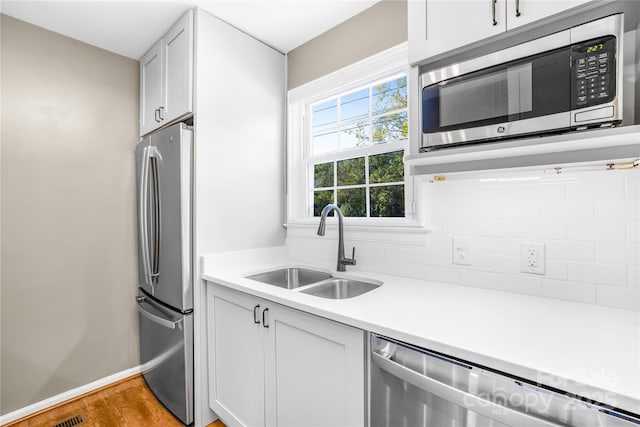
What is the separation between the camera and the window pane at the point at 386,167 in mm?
1861

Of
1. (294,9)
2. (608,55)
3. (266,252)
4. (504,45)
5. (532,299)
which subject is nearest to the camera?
(608,55)

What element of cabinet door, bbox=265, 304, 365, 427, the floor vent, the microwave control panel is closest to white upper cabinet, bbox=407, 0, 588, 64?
the microwave control panel

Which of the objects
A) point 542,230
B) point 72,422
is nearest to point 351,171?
point 542,230

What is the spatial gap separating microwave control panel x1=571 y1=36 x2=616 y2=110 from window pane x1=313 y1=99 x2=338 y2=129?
1.46 metres

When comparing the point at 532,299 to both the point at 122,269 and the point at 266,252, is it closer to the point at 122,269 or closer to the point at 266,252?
the point at 266,252

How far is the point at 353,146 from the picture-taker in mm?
2109

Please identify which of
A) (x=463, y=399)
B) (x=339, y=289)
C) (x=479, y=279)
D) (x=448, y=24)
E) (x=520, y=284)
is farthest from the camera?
(x=339, y=289)

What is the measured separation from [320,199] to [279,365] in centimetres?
122

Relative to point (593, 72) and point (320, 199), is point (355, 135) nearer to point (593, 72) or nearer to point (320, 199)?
point (320, 199)

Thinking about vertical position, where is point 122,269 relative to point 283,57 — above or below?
below

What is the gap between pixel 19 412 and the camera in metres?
1.93

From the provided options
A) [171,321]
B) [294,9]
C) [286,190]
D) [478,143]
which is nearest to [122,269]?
[171,321]

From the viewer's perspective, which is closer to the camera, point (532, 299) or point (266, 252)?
point (532, 299)

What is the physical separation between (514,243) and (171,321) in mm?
1912
